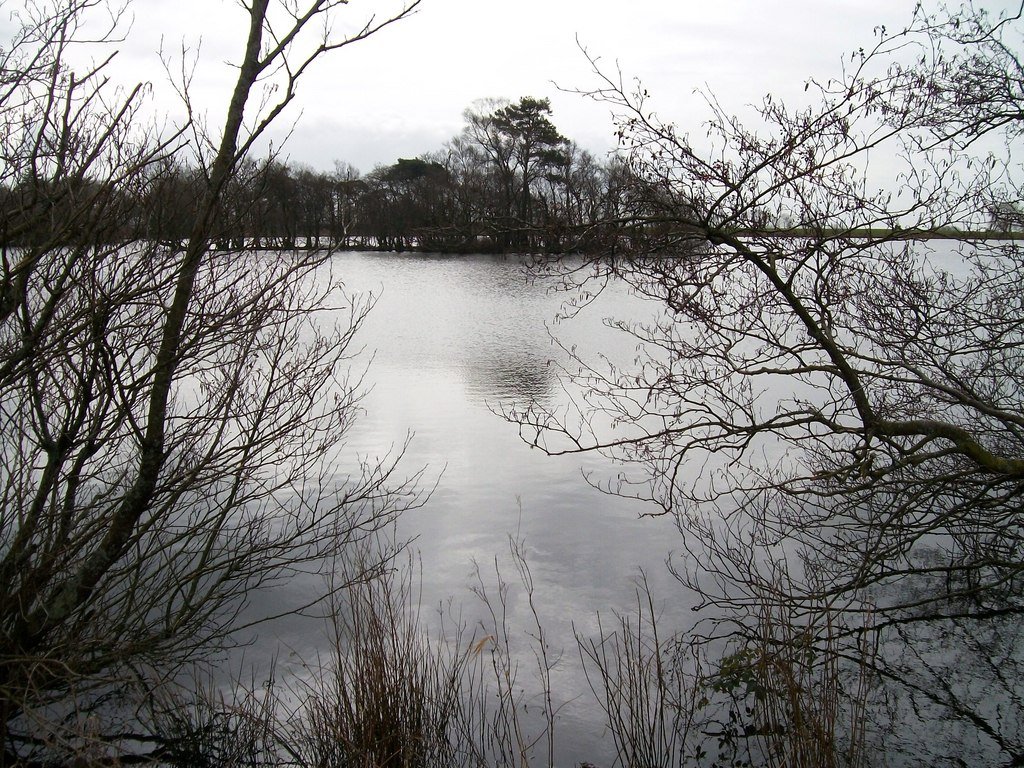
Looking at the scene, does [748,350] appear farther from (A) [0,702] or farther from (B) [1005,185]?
(A) [0,702]

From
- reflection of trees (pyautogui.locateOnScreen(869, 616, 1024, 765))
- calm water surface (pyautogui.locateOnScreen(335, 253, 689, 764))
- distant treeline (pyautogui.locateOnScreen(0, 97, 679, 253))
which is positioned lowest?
reflection of trees (pyautogui.locateOnScreen(869, 616, 1024, 765))

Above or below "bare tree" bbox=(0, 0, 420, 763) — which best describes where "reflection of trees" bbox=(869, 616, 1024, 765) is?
below

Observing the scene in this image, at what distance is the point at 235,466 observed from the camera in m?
4.68

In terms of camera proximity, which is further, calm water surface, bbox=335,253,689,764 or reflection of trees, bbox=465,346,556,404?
reflection of trees, bbox=465,346,556,404

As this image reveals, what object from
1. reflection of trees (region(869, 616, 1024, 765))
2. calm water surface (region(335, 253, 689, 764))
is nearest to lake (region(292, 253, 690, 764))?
calm water surface (region(335, 253, 689, 764))

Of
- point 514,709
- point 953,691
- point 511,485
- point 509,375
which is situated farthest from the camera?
point 509,375

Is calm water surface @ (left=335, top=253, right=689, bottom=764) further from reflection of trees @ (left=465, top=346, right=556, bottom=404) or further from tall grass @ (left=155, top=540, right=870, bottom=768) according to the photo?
tall grass @ (left=155, top=540, right=870, bottom=768)

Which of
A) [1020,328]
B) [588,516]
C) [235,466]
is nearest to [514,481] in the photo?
[588,516]

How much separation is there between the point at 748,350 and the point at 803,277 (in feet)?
30.9

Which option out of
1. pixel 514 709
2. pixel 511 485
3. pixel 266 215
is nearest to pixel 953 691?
pixel 514 709

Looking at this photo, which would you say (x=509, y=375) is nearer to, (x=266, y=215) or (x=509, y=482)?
(x=509, y=482)

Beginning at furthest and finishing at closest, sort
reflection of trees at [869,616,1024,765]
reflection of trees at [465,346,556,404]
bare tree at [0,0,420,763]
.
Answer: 1. reflection of trees at [465,346,556,404]
2. reflection of trees at [869,616,1024,765]
3. bare tree at [0,0,420,763]

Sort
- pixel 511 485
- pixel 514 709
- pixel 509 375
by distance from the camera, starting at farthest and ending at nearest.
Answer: pixel 509 375
pixel 511 485
pixel 514 709

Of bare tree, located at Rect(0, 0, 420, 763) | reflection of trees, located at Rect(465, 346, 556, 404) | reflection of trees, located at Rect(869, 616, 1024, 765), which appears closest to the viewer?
bare tree, located at Rect(0, 0, 420, 763)
